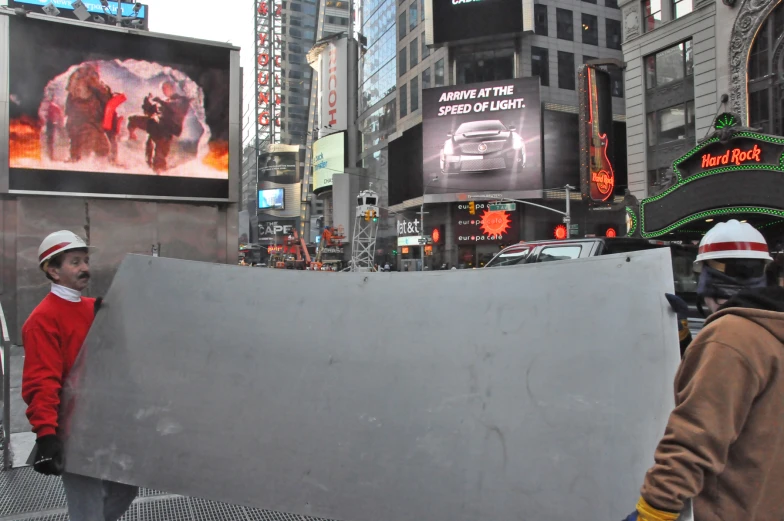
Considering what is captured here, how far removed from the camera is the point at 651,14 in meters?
27.4

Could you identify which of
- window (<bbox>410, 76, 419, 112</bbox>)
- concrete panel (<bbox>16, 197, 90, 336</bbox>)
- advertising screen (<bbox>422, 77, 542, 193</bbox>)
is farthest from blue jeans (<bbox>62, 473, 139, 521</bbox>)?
window (<bbox>410, 76, 419, 112</bbox>)

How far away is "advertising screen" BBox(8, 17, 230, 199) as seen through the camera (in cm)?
1001

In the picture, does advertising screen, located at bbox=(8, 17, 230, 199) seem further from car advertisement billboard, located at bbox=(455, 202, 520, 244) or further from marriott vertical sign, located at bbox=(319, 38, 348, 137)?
marriott vertical sign, located at bbox=(319, 38, 348, 137)

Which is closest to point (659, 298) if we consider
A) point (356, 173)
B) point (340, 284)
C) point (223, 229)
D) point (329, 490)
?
point (340, 284)

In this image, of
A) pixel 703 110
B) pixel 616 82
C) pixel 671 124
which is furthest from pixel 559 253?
pixel 616 82

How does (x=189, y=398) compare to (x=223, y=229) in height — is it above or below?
below

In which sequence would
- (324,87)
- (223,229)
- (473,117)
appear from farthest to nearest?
(324,87)
(473,117)
(223,229)

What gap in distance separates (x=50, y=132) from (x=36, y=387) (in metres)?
9.51

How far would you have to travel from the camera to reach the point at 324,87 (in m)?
74.0

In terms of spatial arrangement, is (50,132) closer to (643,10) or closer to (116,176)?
(116,176)

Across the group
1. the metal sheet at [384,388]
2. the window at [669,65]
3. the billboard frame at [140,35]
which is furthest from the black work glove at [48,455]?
the window at [669,65]

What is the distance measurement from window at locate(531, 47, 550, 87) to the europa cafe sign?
32347mm

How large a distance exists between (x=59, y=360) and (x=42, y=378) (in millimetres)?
108

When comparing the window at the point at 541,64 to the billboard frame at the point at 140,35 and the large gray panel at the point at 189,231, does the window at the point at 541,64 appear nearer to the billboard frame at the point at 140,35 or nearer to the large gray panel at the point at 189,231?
the billboard frame at the point at 140,35
